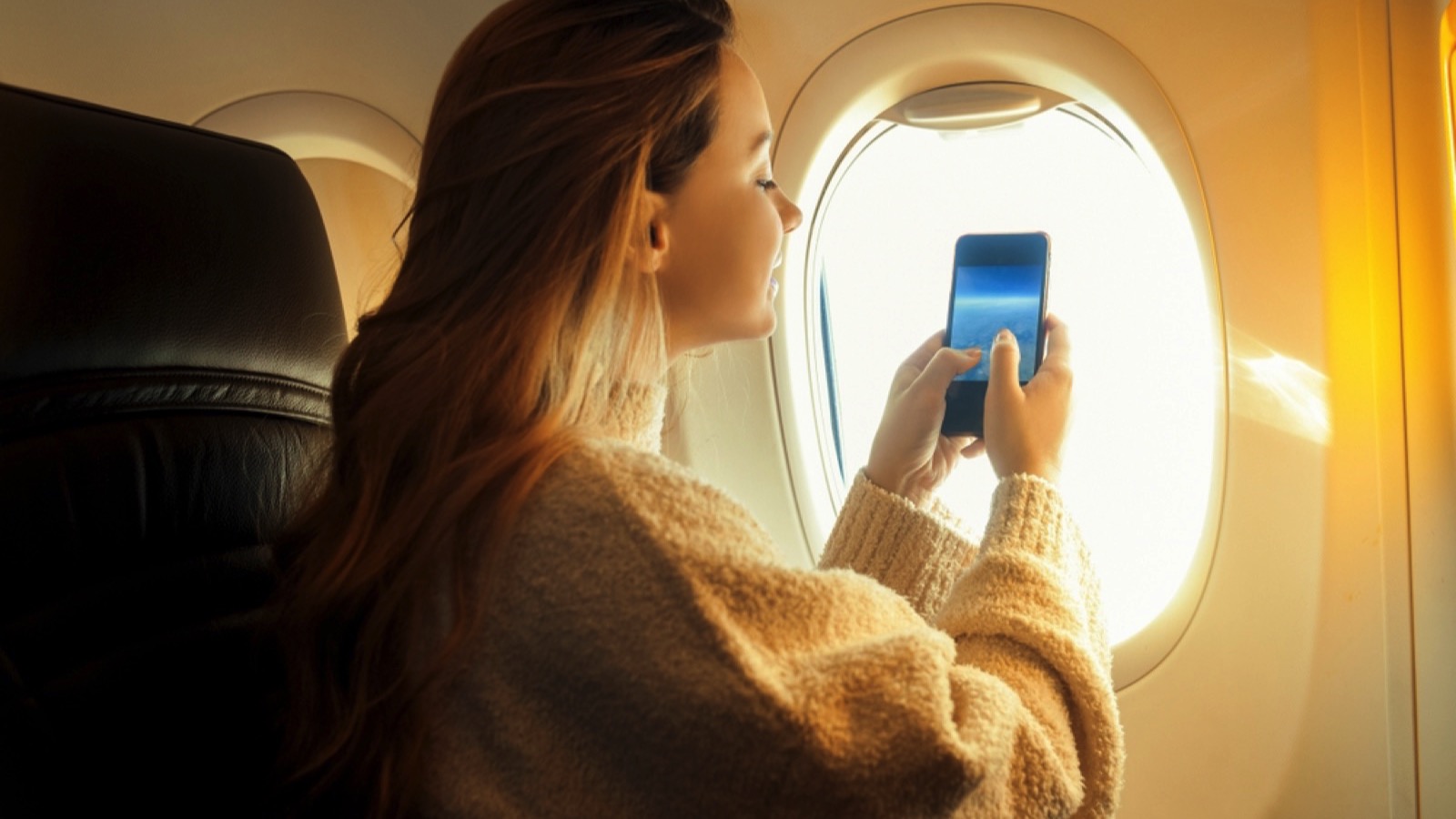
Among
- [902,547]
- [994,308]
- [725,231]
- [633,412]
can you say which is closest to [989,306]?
[994,308]

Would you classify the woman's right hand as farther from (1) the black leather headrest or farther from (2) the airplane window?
(1) the black leather headrest

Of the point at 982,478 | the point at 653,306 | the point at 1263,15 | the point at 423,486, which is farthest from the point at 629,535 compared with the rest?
the point at 982,478

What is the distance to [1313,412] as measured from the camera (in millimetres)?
1271

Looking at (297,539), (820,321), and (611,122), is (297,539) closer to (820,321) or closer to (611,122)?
(611,122)

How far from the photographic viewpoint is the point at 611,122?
0.92 metres

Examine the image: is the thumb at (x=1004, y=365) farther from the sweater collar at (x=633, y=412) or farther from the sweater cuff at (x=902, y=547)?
the sweater collar at (x=633, y=412)

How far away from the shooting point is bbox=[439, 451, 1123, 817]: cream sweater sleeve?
27.3 inches

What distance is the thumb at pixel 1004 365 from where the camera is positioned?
111 cm

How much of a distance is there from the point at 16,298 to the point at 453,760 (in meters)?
0.41

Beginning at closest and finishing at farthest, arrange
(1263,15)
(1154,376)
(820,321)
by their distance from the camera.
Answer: (1263,15), (1154,376), (820,321)

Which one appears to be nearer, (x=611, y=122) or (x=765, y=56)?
(x=611, y=122)

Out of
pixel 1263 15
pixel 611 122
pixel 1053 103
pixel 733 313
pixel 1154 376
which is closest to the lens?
pixel 611 122

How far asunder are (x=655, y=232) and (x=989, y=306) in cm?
46

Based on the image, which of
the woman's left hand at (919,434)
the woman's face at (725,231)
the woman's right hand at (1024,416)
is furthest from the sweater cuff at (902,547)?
the woman's face at (725,231)
